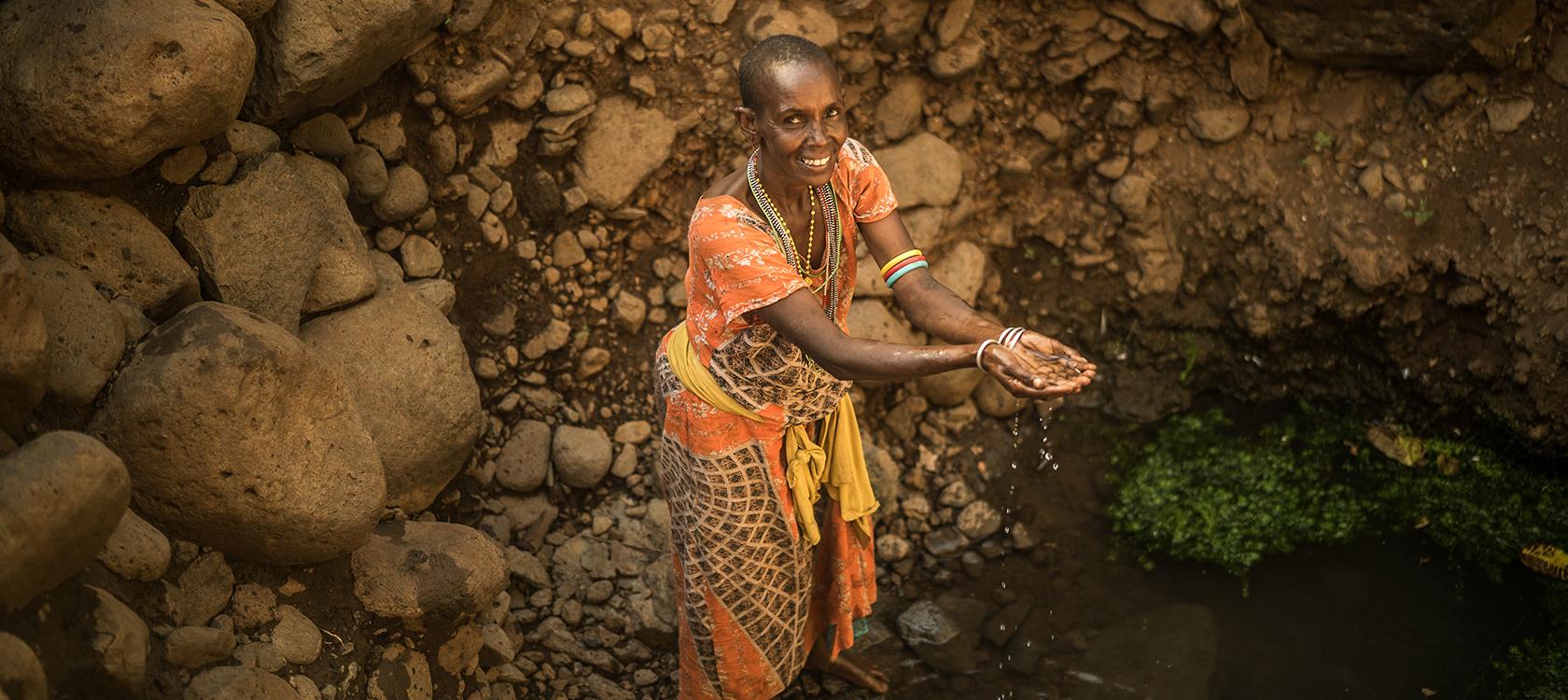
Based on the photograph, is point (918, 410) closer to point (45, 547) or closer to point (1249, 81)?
point (1249, 81)

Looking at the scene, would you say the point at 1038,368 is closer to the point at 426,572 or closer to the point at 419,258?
the point at 426,572

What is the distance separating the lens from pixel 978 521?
4.33m

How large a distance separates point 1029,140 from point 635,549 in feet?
6.55

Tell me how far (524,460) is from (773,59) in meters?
1.83

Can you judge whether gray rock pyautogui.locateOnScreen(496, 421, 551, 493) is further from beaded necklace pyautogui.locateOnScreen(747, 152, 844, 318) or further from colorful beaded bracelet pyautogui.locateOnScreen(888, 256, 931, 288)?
colorful beaded bracelet pyautogui.locateOnScreen(888, 256, 931, 288)

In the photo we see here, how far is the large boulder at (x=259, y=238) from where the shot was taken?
3104mm

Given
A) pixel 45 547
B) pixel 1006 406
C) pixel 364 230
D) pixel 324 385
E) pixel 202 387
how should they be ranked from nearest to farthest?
pixel 45 547
pixel 202 387
pixel 324 385
pixel 364 230
pixel 1006 406

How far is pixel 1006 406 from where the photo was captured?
458 cm

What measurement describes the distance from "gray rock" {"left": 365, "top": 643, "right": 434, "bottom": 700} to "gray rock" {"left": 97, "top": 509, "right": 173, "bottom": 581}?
0.62 metres

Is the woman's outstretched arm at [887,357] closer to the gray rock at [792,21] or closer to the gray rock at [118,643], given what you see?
the gray rock at [118,643]

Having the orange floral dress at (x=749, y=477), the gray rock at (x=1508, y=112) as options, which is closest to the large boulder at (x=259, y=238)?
the orange floral dress at (x=749, y=477)

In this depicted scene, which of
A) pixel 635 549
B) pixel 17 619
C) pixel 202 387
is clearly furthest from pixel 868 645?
pixel 17 619

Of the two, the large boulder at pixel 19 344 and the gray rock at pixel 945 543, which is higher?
the large boulder at pixel 19 344

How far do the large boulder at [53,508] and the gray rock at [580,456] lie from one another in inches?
65.7
